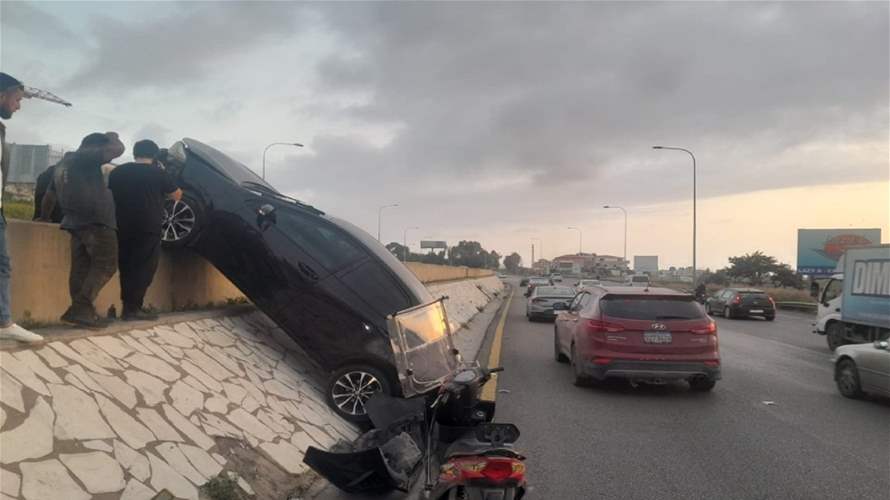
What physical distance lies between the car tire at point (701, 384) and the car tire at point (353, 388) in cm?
500

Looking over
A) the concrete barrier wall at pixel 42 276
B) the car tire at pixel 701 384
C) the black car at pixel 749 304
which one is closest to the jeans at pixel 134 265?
the concrete barrier wall at pixel 42 276

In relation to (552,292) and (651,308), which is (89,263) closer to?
(651,308)

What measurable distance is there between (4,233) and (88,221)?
997 millimetres

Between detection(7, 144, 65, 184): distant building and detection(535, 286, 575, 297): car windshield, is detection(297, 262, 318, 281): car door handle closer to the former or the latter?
detection(7, 144, 65, 184): distant building

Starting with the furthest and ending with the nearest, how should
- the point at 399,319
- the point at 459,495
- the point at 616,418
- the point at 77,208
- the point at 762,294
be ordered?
the point at 762,294 < the point at 616,418 < the point at 77,208 < the point at 399,319 < the point at 459,495

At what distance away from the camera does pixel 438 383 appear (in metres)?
4.68

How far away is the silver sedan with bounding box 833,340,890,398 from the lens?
28.6ft

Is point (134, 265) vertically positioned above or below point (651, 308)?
above

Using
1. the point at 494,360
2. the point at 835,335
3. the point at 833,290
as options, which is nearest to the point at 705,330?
the point at 494,360

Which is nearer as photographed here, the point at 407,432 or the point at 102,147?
the point at 407,432

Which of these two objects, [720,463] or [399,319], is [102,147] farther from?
[720,463]

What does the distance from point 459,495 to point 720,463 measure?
318cm

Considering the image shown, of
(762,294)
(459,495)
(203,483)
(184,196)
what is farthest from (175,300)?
(762,294)

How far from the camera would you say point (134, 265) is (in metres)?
6.49
